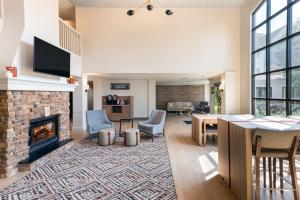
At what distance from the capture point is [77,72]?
6762 mm

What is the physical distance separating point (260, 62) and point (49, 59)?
6.02 metres

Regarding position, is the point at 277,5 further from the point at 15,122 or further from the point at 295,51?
the point at 15,122

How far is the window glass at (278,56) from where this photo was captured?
484 centimetres

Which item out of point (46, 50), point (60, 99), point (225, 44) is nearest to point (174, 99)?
point (225, 44)

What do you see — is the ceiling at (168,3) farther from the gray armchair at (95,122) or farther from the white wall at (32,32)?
the gray armchair at (95,122)

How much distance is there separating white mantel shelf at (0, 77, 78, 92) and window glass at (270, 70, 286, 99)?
566cm

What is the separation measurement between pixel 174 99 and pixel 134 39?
8.21m

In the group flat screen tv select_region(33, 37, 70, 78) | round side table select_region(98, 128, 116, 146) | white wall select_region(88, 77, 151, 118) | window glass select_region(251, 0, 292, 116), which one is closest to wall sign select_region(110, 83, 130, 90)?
white wall select_region(88, 77, 151, 118)

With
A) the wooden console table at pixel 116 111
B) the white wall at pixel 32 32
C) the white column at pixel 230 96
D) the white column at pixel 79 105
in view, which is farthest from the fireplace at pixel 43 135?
the white column at pixel 230 96

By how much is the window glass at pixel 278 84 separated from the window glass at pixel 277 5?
168cm

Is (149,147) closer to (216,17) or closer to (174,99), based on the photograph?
A: (216,17)

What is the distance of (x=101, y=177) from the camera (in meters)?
3.22

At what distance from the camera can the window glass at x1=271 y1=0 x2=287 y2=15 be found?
4.83 meters

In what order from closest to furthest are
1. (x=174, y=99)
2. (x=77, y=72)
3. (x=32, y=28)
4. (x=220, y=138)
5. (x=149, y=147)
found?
(x=220, y=138) < (x=32, y=28) < (x=149, y=147) < (x=77, y=72) < (x=174, y=99)
